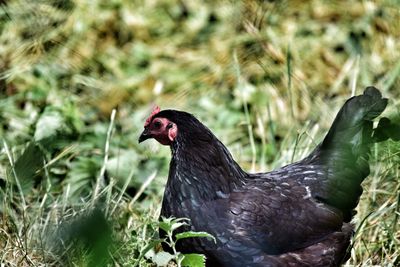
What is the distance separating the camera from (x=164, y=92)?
4.99 meters

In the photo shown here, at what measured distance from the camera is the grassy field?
3.15 metres

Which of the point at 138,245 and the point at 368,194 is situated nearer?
the point at 138,245

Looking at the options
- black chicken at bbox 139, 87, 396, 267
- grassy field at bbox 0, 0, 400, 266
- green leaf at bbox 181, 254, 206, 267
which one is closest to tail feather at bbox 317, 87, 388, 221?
black chicken at bbox 139, 87, 396, 267

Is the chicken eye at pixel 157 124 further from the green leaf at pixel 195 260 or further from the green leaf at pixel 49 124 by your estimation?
the green leaf at pixel 49 124

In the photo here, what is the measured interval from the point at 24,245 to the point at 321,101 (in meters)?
2.35

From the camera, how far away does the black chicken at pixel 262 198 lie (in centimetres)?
259

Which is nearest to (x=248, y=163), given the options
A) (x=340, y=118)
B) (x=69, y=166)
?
(x=69, y=166)

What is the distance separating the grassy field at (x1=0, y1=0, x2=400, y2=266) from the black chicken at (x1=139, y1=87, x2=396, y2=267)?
16cm

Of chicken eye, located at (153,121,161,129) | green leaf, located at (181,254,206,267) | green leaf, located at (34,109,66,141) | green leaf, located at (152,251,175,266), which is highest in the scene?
chicken eye, located at (153,121,161,129)

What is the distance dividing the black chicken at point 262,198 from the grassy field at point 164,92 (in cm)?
16

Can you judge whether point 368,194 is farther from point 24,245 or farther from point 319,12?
point 319,12

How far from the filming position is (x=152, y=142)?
4.12 m

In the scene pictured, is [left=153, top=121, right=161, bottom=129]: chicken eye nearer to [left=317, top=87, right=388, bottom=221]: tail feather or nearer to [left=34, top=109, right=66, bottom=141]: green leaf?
[left=317, top=87, right=388, bottom=221]: tail feather

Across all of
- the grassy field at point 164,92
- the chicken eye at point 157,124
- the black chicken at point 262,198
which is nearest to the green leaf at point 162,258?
the grassy field at point 164,92
